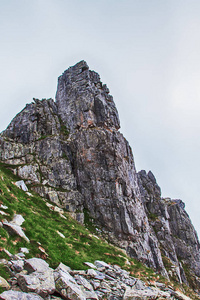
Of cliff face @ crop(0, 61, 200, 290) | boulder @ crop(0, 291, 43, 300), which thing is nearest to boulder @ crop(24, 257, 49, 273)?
boulder @ crop(0, 291, 43, 300)

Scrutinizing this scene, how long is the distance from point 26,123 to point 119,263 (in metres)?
51.5

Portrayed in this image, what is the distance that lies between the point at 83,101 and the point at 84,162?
2434cm

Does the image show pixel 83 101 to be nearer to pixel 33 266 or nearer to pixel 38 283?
pixel 33 266

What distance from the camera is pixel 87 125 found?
60.8m

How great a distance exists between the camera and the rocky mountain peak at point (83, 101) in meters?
63.2

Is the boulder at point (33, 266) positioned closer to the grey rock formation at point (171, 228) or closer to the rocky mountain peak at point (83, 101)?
the rocky mountain peak at point (83, 101)

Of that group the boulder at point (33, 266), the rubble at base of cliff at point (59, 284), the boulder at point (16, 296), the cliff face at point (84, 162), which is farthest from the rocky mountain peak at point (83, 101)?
the boulder at point (16, 296)

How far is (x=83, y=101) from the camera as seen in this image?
218ft

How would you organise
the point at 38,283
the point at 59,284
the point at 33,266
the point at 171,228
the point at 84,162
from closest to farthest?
the point at 38,283
the point at 59,284
the point at 33,266
the point at 84,162
the point at 171,228

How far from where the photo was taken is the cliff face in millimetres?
44500

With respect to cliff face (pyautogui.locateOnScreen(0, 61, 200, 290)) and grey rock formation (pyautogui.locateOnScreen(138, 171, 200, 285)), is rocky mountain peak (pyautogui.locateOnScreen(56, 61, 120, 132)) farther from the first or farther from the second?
grey rock formation (pyautogui.locateOnScreen(138, 171, 200, 285))

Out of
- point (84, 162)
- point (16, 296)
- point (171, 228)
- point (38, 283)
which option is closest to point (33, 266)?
point (38, 283)

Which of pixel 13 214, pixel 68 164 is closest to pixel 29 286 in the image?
pixel 13 214

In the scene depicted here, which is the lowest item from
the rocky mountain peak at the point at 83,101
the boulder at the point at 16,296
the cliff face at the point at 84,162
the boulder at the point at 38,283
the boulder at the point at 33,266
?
the boulder at the point at 16,296
